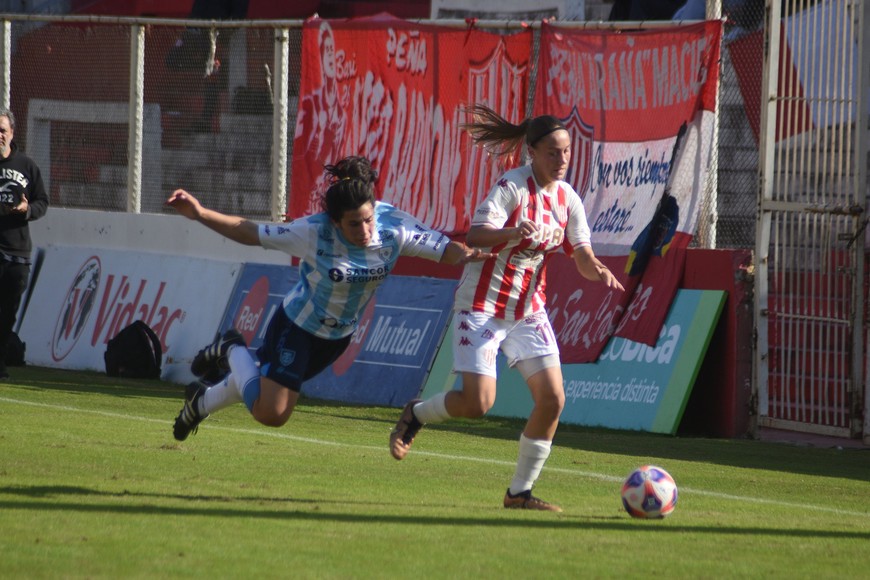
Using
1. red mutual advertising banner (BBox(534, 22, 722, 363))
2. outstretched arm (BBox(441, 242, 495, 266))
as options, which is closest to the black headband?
outstretched arm (BBox(441, 242, 495, 266))

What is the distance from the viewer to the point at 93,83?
17953 mm

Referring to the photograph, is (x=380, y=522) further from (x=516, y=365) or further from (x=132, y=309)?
(x=132, y=309)

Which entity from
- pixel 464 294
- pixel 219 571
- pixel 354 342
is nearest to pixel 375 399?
pixel 354 342

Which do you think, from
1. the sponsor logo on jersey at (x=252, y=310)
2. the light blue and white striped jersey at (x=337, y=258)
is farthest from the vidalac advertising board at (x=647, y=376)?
the light blue and white striped jersey at (x=337, y=258)

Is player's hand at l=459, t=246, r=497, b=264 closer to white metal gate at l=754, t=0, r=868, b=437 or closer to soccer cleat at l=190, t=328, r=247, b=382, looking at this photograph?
soccer cleat at l=190, t=328, r=247, b=382

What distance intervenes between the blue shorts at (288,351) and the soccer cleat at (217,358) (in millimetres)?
657

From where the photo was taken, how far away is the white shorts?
25.4 ft

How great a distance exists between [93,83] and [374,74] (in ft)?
14.8

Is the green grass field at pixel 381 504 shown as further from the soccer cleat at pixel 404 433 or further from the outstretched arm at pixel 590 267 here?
the outstretched arm at pixel 590 267

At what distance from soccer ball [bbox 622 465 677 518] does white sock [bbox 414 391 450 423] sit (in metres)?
1.10

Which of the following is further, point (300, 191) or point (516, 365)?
point (300, 191)

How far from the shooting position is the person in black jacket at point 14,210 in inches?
523

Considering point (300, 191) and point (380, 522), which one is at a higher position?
point (300, 191)

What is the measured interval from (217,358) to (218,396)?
0.59m
